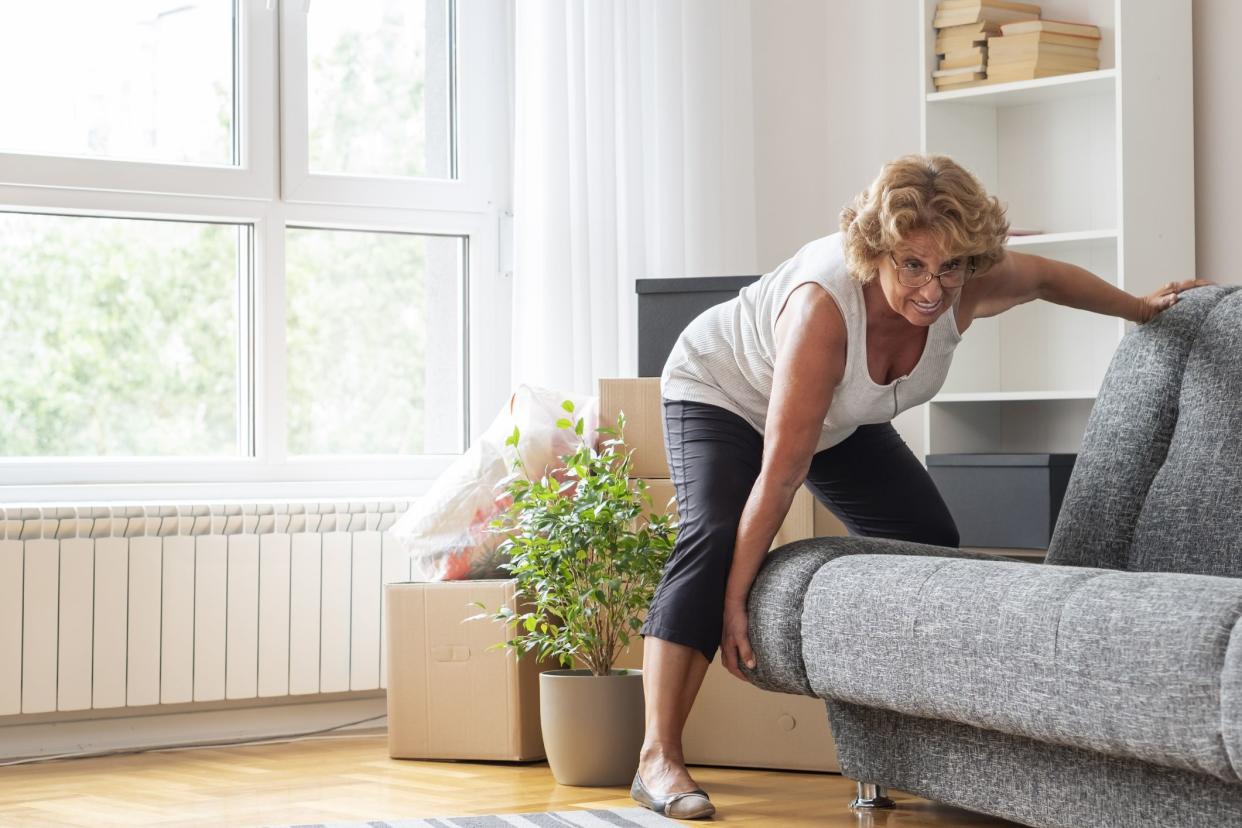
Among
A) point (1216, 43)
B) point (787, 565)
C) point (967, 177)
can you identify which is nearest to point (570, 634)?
point (787, 565)

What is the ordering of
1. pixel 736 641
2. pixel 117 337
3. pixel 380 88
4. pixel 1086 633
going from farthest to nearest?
pixel 380 88 → pixel 117 337 → pixel 736 641 → pixel 1086 633

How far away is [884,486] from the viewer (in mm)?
2332

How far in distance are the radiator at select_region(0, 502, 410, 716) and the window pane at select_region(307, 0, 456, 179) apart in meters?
0.90

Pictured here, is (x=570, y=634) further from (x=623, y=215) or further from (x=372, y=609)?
(x=623, y=215)

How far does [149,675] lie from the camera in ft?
10.1

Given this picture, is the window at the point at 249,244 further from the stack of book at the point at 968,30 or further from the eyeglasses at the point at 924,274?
the eyeglasses at the point at 924,274

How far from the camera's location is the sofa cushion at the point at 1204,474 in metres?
2.04

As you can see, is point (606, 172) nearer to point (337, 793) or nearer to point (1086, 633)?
point (337, 793)

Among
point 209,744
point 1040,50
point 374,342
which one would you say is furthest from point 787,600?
point 374,342

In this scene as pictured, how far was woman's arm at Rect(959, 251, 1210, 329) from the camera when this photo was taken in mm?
2182

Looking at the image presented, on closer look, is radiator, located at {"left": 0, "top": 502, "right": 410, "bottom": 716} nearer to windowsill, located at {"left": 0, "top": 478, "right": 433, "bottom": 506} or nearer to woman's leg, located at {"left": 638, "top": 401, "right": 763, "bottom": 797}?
windowsill, located at {"left": 0, "top": 478, "right": 433, "bottom": 506}

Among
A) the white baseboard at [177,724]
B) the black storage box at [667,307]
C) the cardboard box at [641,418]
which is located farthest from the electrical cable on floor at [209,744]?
the black storage box at [667,307]

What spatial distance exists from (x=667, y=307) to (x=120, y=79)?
1414 millimetres

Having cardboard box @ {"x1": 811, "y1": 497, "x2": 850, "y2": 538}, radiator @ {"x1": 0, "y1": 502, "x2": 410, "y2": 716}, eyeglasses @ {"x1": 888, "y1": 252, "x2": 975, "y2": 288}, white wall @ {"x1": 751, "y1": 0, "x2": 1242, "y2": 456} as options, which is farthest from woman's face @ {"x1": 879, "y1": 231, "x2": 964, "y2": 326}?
radiator @ {"x1": 0, "y1": 502, "x2": 410, "y2": 716}
